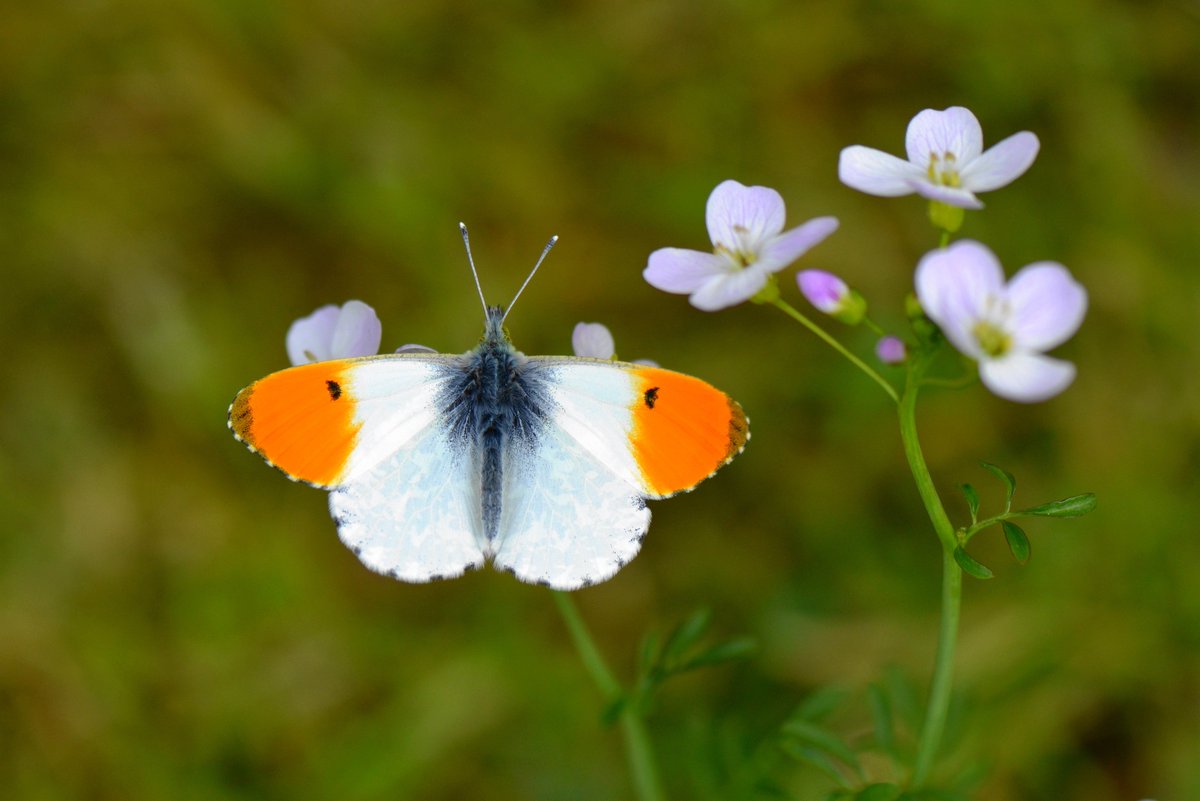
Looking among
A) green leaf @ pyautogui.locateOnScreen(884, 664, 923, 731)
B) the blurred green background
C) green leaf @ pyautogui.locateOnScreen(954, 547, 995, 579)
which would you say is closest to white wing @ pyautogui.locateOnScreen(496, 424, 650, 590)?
green leaf @ pyautogui.locateOnScreen(954, 547, 995, 579)

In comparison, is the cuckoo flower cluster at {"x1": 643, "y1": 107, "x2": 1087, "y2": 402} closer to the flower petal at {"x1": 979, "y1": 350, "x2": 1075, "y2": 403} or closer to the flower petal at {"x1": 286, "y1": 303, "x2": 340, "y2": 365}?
the flower petal at {"x1": 979, "y1": 350, "x2": 1075, "y2": 403}

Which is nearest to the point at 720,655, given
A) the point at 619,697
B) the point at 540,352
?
the point at 619,697

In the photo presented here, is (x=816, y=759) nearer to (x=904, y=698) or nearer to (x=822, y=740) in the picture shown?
(x=822, y=740)

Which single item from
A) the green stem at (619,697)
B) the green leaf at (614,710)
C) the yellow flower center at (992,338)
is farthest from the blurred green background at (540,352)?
the yellow flower center at (992,338)

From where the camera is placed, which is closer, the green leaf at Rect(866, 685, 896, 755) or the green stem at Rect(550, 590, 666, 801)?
the green stem at Rect(550, 590, 666, 801)

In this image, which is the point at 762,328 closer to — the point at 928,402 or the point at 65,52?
the point at 928,402

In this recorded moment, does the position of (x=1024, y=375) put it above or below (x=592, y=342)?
below
